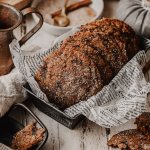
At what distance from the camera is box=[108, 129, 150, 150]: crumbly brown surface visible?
175 centimetres

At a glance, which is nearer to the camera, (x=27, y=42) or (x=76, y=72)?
(x=76, y=72)

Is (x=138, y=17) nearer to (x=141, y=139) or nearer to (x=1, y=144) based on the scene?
(x=141, y=139)

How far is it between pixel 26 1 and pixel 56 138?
2.48 ft

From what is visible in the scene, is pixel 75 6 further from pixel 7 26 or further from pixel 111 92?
pixel 111 92

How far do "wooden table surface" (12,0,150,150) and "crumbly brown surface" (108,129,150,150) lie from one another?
2.3 inches

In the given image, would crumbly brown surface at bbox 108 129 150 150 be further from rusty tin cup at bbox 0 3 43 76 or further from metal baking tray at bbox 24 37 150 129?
rusty tin cup at bbox 0 3 43 76

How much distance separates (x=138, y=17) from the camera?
2230 millimetres

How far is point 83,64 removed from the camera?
1.82 metres

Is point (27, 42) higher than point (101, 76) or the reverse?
the reverse

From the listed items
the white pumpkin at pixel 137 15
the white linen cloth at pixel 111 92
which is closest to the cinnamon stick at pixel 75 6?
the white pumpkin at pixel 137 15

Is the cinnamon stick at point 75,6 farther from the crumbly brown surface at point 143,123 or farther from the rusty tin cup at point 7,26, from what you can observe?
the crumbly brown surface at point 143,123

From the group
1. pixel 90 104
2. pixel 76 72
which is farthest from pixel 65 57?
pixel 90 104

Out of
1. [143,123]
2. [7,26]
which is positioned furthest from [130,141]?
[7,26]

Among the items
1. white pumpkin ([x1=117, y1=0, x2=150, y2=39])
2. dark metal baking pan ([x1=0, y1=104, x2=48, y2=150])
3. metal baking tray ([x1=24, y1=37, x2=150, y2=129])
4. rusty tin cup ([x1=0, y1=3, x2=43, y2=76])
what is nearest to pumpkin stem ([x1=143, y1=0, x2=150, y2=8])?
white pumpkin ([x1=117, y1=0, x2=150, y2=39])
